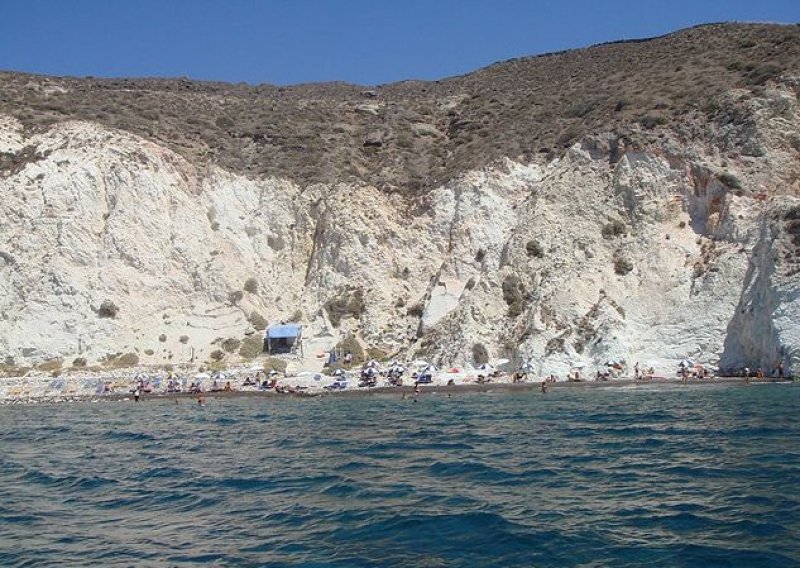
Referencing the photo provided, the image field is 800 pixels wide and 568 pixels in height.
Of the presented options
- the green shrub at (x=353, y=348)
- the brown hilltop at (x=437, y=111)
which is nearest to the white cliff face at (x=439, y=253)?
the green shrub at (x=353, y=348)

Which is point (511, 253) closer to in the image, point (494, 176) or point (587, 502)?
point (494, 176)

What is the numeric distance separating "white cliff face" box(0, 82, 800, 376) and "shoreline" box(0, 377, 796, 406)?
2.76 m

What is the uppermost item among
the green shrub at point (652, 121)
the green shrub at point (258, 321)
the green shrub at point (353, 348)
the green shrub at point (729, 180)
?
the green shrub at point (652, 121)

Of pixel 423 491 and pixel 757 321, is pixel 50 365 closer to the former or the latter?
pixel 423 491

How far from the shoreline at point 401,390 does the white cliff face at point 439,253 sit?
276 cm

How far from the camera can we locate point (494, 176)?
5691cm

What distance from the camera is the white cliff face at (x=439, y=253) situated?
41969 mm

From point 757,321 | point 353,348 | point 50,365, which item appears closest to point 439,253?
point 353,348

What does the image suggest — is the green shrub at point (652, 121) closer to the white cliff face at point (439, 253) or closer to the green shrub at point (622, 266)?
the white cliff face at point (439, 253)

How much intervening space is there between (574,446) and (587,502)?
6160 millimetres

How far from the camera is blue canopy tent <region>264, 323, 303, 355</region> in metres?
50.0

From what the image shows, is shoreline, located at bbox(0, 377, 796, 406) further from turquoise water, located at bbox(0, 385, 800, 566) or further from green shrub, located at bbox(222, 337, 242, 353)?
turquoise water, located at bbox(0, 385, 800, 566)

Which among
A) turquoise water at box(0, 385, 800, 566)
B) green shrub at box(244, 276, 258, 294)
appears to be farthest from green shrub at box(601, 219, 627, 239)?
green shrub at box(244, 276, 258, 294)

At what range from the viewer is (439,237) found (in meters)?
56.7
